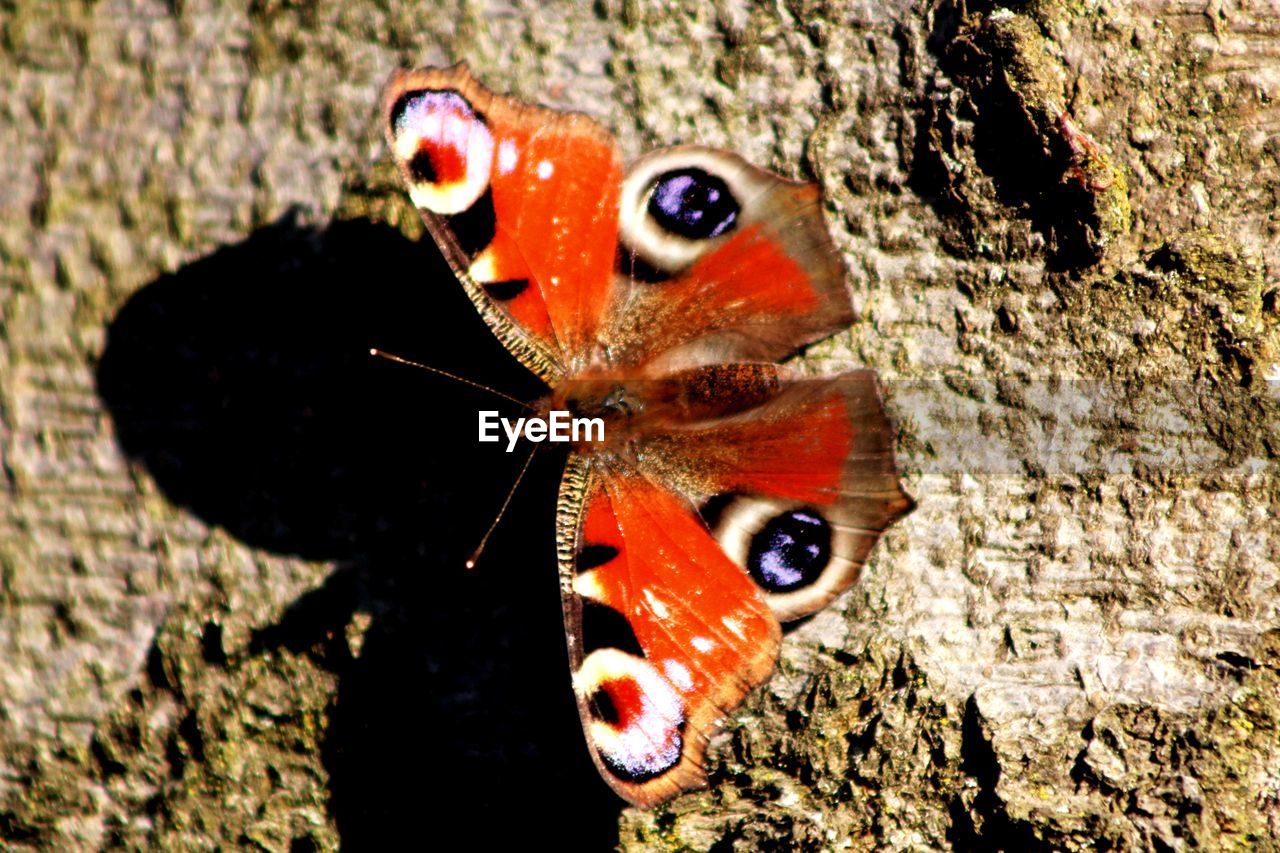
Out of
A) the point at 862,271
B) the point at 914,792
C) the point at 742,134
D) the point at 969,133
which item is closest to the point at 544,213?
the point at 742,134

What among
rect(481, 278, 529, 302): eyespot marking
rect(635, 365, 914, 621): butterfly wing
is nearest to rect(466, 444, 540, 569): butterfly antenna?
rect(635, 365, 914, 621): butterfly wing

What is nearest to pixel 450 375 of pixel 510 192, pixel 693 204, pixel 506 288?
pixel 506 288

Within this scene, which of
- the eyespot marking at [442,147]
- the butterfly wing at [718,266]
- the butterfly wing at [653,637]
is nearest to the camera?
the butterfly wing at [653,637]

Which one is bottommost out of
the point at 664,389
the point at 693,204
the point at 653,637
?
the point at 653,637

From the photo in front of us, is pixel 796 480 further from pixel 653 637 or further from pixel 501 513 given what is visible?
pixel 501 513

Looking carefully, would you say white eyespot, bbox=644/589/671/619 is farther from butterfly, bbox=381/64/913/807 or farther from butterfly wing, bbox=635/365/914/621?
butterfly wing, bbox=635/365/914/621

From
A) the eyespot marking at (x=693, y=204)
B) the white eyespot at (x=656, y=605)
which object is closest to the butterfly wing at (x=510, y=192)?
the eyespot marking at (x=693, y=204)

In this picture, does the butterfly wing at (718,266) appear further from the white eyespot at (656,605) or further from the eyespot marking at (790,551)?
the white eyespot at (656,605)
